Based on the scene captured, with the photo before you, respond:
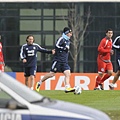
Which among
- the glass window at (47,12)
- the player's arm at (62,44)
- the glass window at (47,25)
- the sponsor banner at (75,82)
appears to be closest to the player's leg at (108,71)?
the player's arm at (62,44)

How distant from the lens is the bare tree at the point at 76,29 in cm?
5025

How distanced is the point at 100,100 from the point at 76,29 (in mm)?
35012

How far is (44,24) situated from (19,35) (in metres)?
2.08

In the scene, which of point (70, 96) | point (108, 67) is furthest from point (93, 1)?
point (70, 96)

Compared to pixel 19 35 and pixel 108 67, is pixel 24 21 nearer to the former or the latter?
pixel 19 35

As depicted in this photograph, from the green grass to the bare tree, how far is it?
106 ft

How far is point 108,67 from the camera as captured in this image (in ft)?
67.5

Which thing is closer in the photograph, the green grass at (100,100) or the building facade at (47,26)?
the green grass at (100,100)

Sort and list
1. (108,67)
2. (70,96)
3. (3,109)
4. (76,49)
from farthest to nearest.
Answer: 1. (76,49)
2. (108,67)
3. (70,96)
4. (3,109)

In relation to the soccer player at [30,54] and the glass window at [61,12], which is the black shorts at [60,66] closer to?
the soccer player at [30,54]

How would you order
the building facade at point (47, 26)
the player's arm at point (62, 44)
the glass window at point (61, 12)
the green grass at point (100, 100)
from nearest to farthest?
1. the green grass at point (100, 100)
2. the player's arm at point (62, 44)
3. the building facade at point (47, 26)
4. the glass window at point (61, 12)

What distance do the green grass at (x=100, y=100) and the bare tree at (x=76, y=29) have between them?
32.3 metres

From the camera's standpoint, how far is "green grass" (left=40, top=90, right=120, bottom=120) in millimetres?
13422

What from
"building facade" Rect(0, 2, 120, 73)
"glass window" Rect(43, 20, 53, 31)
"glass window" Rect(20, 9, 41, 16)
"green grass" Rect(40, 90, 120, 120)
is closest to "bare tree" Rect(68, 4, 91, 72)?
"building facade" Rect(0, 2, 120, 73)
